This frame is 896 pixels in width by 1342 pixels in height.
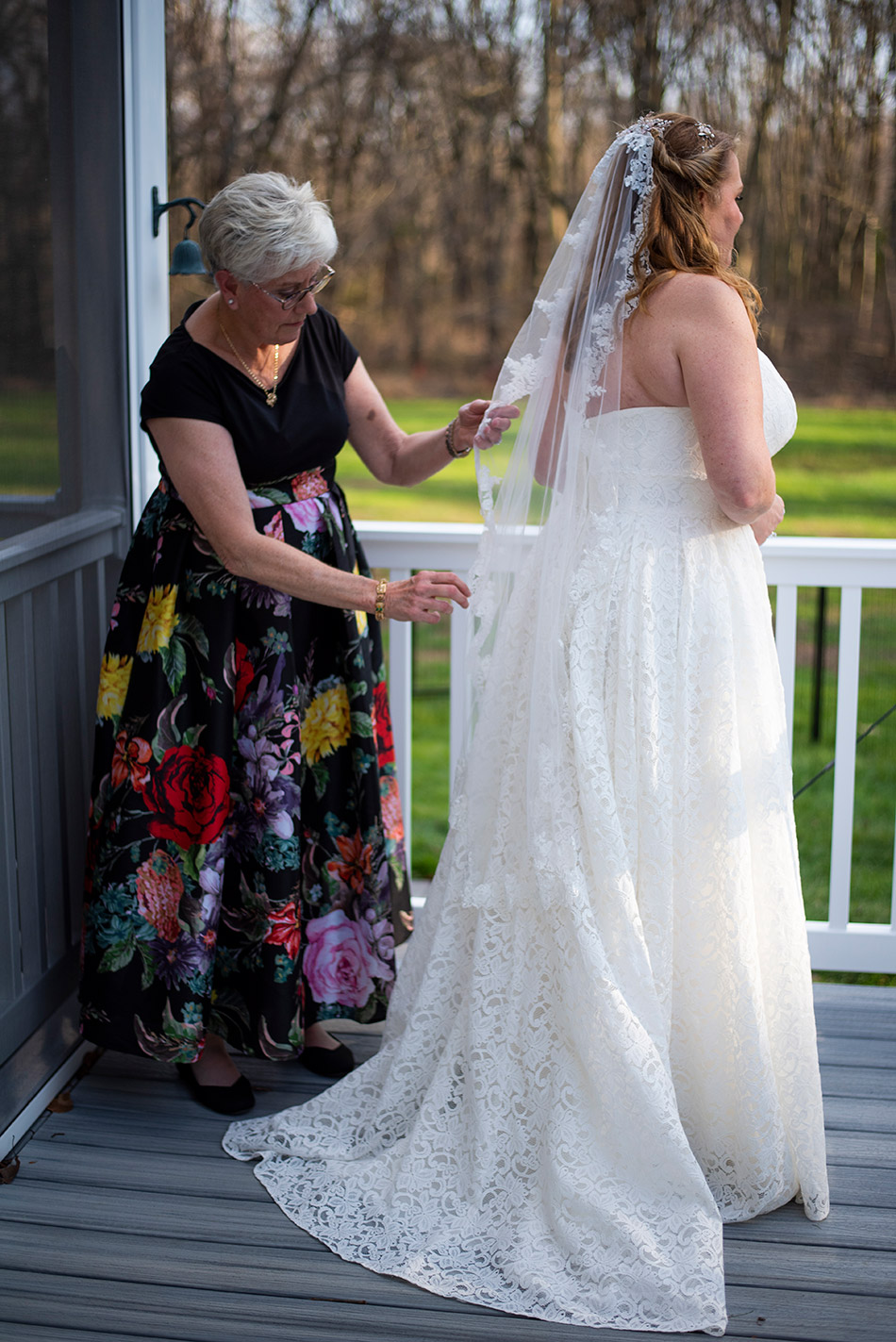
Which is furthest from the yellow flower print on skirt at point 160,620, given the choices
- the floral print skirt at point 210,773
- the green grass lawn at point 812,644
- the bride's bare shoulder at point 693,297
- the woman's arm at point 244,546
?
the green grass lawn at point 812,644

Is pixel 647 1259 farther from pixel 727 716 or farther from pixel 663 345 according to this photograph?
pixel 663 345

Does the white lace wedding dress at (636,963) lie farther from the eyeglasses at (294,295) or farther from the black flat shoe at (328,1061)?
the eyeglasses at (294,295)

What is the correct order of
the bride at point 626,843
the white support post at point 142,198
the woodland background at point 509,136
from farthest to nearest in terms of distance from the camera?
1. the woodland background at point 509,136
2. the white support post at point 142,198
3. the bride at point 626,843

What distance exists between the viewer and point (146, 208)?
102 inches

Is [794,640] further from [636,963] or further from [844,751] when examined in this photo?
[636,963]

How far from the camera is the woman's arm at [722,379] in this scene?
1.83m

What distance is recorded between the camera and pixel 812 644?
628 cm

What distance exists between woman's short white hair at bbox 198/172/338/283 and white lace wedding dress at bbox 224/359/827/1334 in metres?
0.65

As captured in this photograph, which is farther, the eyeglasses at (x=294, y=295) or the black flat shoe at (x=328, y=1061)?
the black flat shoe at (x=328, y=1061)

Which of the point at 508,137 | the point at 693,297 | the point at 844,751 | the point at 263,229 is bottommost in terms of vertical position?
the point at 844,751

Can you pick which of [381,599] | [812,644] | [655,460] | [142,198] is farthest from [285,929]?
[812,644]

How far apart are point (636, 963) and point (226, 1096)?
92 centimetres

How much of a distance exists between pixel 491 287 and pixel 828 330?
72.7 inches

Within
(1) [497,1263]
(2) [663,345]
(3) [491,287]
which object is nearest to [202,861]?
(1) [497,1263]
